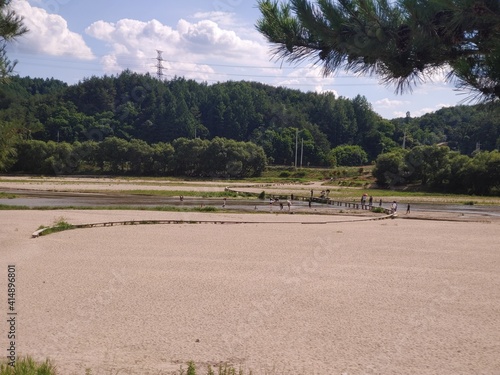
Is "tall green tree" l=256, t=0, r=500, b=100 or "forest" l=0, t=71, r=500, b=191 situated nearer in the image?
"tall green tree" l=256, t=0, r=500, b=100

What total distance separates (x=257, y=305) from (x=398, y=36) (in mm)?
7653

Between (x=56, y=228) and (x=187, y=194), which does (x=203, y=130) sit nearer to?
(x=187, y=194)

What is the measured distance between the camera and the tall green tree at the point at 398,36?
5.12m

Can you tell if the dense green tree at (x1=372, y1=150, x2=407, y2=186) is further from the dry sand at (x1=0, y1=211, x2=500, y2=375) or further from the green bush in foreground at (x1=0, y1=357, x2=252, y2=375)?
the green bush in foreground at (x1=0, y1=357, x2=252, y2=375)

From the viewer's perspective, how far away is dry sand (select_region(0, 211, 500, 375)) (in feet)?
28.1

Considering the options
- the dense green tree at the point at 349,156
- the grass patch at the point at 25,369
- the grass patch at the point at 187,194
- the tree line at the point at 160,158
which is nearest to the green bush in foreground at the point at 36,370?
the grass patch at the point at 25,369

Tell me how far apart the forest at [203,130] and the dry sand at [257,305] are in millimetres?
82225

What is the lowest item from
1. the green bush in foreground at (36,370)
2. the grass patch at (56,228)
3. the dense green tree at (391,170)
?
the grass patch at (56,228)

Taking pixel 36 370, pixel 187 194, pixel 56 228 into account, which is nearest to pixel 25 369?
pixel 36 370

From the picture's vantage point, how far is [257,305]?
11648mm

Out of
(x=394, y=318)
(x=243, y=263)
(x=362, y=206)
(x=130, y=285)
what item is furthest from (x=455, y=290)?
(x=362, y=206)

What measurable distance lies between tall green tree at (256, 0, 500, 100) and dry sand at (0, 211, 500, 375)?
16.3 ft

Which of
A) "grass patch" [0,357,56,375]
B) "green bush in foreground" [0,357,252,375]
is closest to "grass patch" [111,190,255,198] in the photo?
"green bush in foreground" [0,357,252,375]

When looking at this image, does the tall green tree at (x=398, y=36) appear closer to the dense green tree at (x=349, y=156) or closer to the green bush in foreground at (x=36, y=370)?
the green bush in foreground at (x=36, y=370)
